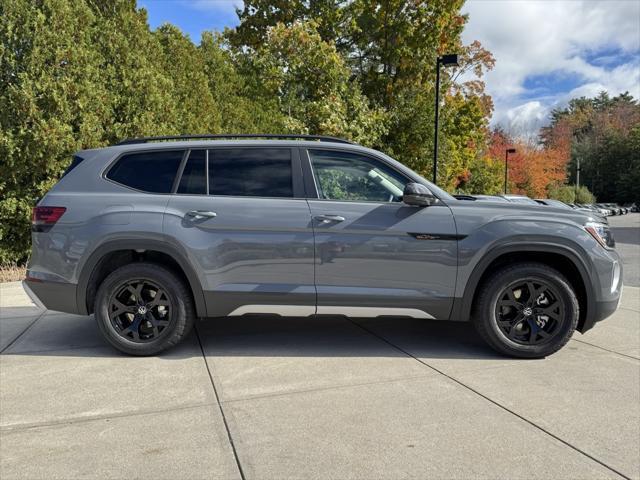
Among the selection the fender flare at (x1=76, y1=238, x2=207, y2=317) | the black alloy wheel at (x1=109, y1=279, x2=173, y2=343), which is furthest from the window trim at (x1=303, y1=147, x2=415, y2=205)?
the black alloy wheel at (x1=109, y1=279, x2=173, y2=343)

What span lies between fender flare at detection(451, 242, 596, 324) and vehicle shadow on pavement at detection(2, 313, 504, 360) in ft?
1.72

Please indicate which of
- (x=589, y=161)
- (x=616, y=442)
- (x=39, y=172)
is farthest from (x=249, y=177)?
(x=589, y=161)

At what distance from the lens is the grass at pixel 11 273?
8.21m

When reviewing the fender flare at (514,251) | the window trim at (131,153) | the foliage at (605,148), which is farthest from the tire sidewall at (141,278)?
the foliage at (605,148)

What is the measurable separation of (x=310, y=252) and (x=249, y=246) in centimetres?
51

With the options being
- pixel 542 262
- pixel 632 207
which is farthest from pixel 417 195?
pixel 632 207

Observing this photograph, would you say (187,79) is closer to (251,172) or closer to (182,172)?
(182,172)

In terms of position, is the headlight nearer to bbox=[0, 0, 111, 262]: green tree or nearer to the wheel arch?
the wheel arch

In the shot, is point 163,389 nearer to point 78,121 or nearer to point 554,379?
point 554,379

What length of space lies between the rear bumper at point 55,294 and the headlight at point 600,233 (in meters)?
4.36

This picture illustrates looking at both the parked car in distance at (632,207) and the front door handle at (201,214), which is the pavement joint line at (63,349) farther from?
the parked car in distance at (632,207)

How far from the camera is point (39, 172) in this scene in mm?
8680

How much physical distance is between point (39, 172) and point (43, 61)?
6.23 feet

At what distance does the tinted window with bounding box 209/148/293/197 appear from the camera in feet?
14.0
